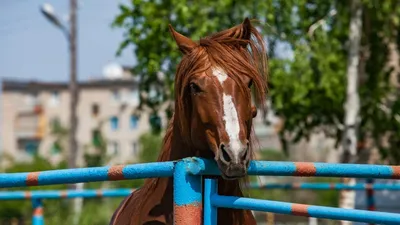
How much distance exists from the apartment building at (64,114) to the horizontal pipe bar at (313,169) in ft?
218

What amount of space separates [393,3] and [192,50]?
28.0 ft

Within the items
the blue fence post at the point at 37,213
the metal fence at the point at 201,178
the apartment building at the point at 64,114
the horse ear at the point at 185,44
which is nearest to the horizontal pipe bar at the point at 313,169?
the metal fence at the point at 201,178

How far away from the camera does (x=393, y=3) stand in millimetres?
11461

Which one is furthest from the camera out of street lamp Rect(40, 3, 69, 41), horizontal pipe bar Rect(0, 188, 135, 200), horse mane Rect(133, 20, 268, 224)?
street lamp Rect(40, 3, 69, 41)

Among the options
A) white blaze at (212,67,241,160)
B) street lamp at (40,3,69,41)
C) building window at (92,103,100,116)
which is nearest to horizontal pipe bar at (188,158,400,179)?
white blaze at (212,67,241,160)

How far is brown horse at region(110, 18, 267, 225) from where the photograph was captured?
3068mm

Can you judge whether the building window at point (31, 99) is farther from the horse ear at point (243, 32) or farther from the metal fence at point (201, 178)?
the metal fence at point (201, 178)

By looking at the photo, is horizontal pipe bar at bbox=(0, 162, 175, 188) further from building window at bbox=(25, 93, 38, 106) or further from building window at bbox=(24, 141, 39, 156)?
building window at bbox=(25, 93, 38, 106)

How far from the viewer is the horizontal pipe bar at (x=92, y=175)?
2822 mm

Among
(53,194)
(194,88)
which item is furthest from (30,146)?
(194,88)

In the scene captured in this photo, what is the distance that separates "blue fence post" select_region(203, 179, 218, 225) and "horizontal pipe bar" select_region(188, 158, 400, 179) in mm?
57

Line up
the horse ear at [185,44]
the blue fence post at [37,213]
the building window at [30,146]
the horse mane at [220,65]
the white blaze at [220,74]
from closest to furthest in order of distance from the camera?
the white blaze at [220,74]
the horse mane at [220,65]
the horse ear at [185,44]
the blue fence post at [37,213]
the building window at [30,146]

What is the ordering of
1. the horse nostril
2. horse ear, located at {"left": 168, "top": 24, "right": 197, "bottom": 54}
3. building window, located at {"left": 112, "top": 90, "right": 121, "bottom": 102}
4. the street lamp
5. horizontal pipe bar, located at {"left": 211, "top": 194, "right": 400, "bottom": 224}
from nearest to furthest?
horizontal pipe bar, located at {"left": 211, "top": 194, "right": 400, "bottom": 224}, the horse nostril, horse ear, located at {"left": 168, "top": 24, "right": 197, "bottom": 54}, the street lamp, building window, located at {"left": 112, "top": 90, "right": 121, "bottom": 102}

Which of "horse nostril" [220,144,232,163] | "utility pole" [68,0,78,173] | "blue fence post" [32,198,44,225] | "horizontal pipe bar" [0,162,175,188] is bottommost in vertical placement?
"horizontal pipe bar" [0,162,175,188]
